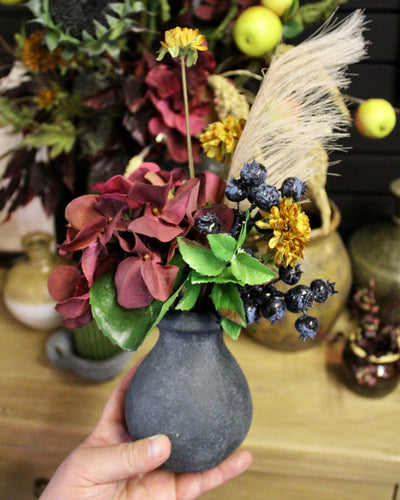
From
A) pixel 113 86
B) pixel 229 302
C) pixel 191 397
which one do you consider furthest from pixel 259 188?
pixel 113 86

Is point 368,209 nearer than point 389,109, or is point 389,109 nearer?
point 389,109

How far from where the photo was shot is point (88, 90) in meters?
0.85

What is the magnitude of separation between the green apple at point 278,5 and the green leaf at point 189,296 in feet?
1.58

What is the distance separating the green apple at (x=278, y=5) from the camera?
0.75 m

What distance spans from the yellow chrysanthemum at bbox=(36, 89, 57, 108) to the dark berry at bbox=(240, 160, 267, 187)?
51 cm

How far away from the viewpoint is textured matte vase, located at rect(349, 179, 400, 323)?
933 mm

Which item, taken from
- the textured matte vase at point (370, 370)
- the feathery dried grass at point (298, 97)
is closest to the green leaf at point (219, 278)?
the feathery dried grass at point (298, 97)

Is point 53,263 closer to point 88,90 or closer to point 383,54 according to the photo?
point 88,90

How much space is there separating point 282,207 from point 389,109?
1.21 feet

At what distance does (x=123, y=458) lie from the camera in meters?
0.56

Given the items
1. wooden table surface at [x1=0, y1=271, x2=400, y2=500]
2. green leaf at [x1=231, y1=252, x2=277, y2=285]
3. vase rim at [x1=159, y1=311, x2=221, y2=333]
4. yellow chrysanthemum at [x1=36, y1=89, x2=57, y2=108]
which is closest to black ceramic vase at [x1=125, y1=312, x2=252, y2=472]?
vase rim at [x1=159, y1=311, x2=221, y2=333]

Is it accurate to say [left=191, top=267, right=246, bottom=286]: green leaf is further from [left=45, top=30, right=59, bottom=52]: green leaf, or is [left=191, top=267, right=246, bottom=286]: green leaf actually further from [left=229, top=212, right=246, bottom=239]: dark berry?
[left=45, top=30, right=59, bottom=52]: green leaf

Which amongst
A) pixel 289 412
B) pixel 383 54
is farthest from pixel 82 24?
pixel 289 412

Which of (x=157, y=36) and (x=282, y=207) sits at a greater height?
(x=157, y=36)
